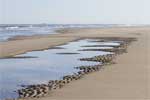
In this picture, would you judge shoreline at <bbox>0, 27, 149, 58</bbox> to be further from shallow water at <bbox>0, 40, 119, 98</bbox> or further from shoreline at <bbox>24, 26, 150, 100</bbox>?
shoreline at <bbox>24, 26, 150, 100</bbox>

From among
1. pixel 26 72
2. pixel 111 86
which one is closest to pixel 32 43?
pixel 26 72

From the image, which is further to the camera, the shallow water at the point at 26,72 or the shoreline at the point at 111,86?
the shallow water at the point at 26,72

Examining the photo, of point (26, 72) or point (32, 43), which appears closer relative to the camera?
point (26, 72)

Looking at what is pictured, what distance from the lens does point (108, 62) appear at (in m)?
20.3

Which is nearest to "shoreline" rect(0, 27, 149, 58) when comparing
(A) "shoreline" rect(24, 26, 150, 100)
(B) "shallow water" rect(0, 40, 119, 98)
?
(B) "shallow water" rect(0, 40, 119, 98)

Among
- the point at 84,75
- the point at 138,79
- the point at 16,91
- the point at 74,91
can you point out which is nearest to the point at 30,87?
the point at 16,91

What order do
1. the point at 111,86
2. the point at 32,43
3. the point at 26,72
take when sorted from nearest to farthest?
the point at 111,86 → the point at 26,72 → the point at 32,43

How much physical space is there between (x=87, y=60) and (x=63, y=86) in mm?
8539

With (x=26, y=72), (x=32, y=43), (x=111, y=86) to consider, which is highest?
(x=111, y=86)

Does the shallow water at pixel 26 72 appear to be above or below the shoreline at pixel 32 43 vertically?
above

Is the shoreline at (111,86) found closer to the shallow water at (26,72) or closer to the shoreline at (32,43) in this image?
the shallow water at (26,72)

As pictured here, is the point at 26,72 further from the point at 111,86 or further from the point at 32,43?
the point at 32,43

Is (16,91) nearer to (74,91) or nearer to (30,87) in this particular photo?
(30,87)

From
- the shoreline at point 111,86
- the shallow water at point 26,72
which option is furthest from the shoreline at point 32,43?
the shoreline at point 111,86
